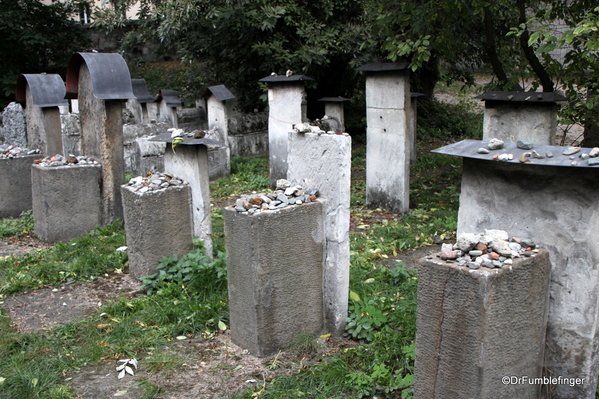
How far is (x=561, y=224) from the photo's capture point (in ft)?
10.1

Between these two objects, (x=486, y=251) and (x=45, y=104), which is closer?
(x=486, y=251)

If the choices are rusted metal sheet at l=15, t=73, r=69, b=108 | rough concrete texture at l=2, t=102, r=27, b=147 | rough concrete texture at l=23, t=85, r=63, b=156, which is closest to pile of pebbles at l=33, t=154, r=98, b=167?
rough concrete texture at l=23, t=85, r=63, b=156

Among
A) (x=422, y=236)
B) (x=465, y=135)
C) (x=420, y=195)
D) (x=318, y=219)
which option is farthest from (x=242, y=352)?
(x=465, y=135)

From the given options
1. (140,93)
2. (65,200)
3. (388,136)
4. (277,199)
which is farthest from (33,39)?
(277,199)

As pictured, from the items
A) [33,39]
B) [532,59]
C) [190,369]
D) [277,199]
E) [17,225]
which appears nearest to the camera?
[190,369]

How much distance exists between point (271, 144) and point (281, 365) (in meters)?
6.06

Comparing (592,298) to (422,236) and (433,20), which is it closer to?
(422,236)

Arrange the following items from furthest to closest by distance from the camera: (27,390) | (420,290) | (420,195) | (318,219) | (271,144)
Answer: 1. (271,144)
2. (420,195)
3. (318,219)
4. (27,390)
5. (420,290)

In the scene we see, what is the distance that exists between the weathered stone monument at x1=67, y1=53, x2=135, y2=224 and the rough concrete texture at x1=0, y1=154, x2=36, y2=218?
3.56 feet

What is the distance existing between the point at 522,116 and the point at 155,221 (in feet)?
13.9

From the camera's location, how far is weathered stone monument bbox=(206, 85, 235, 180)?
10.2 m

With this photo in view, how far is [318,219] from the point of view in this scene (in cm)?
401

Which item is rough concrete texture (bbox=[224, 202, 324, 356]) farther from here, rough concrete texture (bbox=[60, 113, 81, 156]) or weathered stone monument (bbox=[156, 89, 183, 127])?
weathered stone monument (bbox=[156, 89, 183, 127])

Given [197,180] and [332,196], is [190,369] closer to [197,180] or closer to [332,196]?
[332,196]
